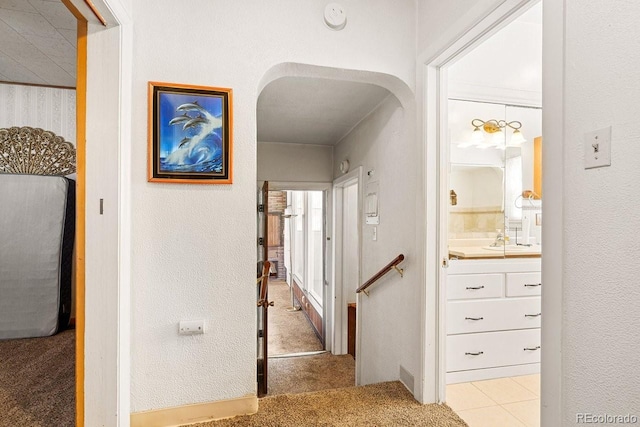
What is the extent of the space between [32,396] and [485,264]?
298 centimetres

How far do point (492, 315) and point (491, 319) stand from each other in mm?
31

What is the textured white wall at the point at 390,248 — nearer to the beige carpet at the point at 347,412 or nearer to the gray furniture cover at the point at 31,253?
the beige carpet at the point at 347,412

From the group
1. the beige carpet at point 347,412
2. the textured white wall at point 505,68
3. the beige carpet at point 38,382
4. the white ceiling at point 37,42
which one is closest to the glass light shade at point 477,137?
the textured white wall at point 505,68

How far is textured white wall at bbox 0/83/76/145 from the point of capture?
9.01 ft

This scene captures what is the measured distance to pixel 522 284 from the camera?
2.59 meters

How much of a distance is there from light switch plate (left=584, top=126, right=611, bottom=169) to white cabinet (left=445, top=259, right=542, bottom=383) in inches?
61.8

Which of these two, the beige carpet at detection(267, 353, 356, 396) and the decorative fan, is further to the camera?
the beige carpet at detection(267, 353, 356, 396)

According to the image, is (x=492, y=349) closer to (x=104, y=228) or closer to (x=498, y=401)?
(x=498, y=401)

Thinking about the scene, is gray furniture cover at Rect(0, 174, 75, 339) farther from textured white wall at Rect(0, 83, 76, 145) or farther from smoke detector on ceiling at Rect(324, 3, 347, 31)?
smoke detector on ceiling at Rect(324, 3, 347, 31)

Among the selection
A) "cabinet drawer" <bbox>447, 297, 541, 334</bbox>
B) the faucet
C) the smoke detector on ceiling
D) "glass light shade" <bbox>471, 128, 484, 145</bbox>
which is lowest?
"cabinet drawer" <bbox>447, 297, 541, 334</bbox>

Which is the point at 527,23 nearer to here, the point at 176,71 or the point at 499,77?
Result: the point at 499,77

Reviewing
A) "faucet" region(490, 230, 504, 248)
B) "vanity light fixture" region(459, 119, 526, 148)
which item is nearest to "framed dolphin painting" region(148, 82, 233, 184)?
"vanity light fixture" region(459, 119, 526, 148)

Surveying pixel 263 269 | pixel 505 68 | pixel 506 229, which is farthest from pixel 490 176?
pixel 263 269

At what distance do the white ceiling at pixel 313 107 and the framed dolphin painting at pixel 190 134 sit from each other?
0.93 meters
